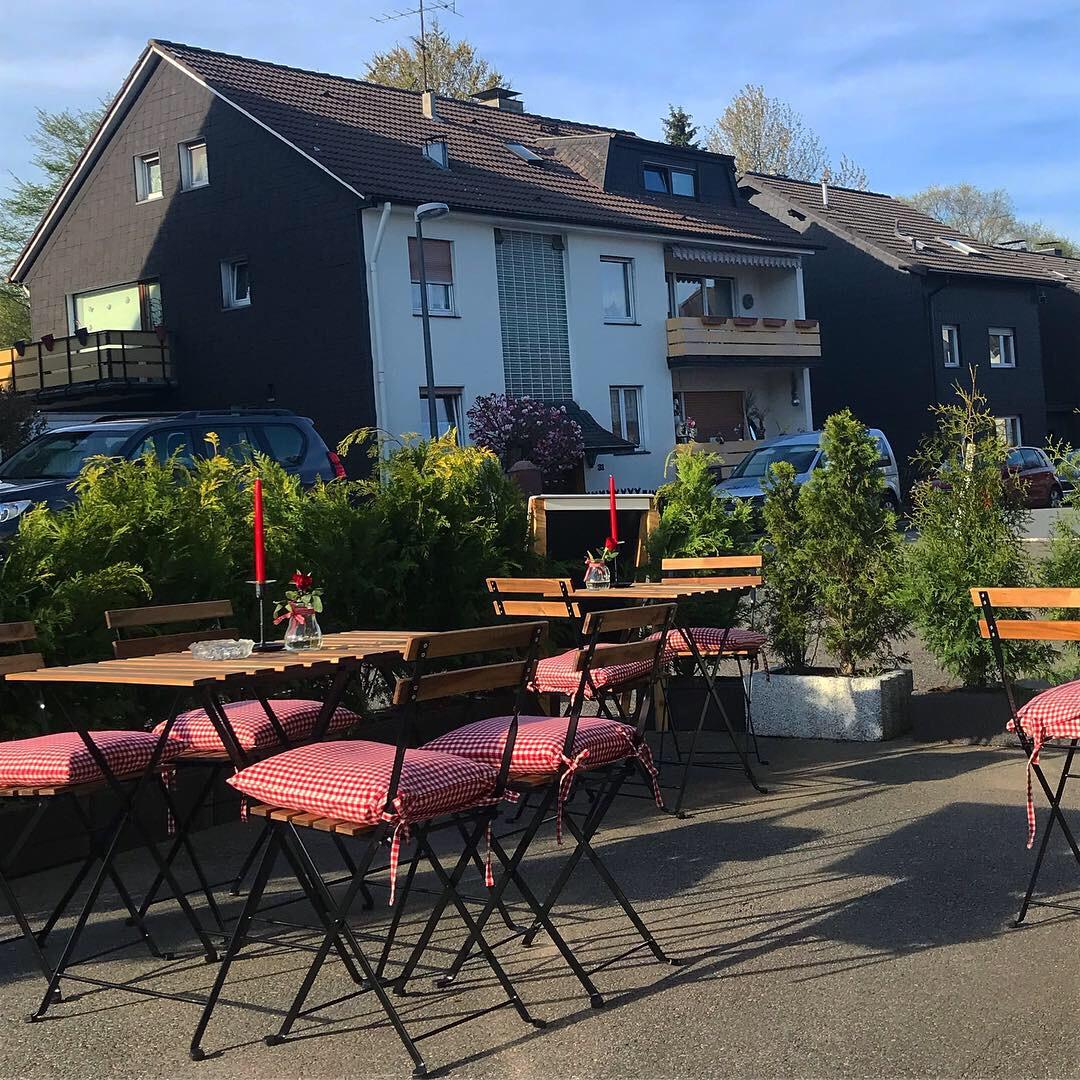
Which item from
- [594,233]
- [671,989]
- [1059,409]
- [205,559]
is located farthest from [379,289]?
[1059,409]

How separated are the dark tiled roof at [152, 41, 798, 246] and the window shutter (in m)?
0.92

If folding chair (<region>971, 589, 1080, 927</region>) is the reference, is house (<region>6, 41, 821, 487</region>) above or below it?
above

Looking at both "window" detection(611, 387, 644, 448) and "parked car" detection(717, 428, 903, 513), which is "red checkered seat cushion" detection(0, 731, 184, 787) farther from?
"window" detection(611, 387, 644, 448)

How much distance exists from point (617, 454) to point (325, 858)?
25.8m

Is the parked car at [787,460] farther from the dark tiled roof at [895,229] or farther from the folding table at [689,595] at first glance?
the folding table at [689,595]

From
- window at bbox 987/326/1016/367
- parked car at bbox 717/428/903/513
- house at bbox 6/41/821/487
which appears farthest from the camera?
window at bbox 987/326/1016/367

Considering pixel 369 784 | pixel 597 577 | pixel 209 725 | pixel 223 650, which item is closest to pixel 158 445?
pixel 597 577

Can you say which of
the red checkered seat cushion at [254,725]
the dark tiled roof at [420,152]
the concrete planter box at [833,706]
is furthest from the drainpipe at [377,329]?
the red checkered seat cushion at [254,725]

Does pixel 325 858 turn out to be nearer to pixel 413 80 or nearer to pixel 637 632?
pixel 637 632

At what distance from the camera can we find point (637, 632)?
8.47m

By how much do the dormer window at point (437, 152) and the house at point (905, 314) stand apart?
1289 cm

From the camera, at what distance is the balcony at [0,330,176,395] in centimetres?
2925

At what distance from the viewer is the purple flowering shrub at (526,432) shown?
89.5ft

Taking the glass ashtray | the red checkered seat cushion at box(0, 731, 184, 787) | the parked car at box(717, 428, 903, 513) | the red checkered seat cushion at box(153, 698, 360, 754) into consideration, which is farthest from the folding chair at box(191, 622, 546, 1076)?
the parked car at box(717, 428, 903, 513)
